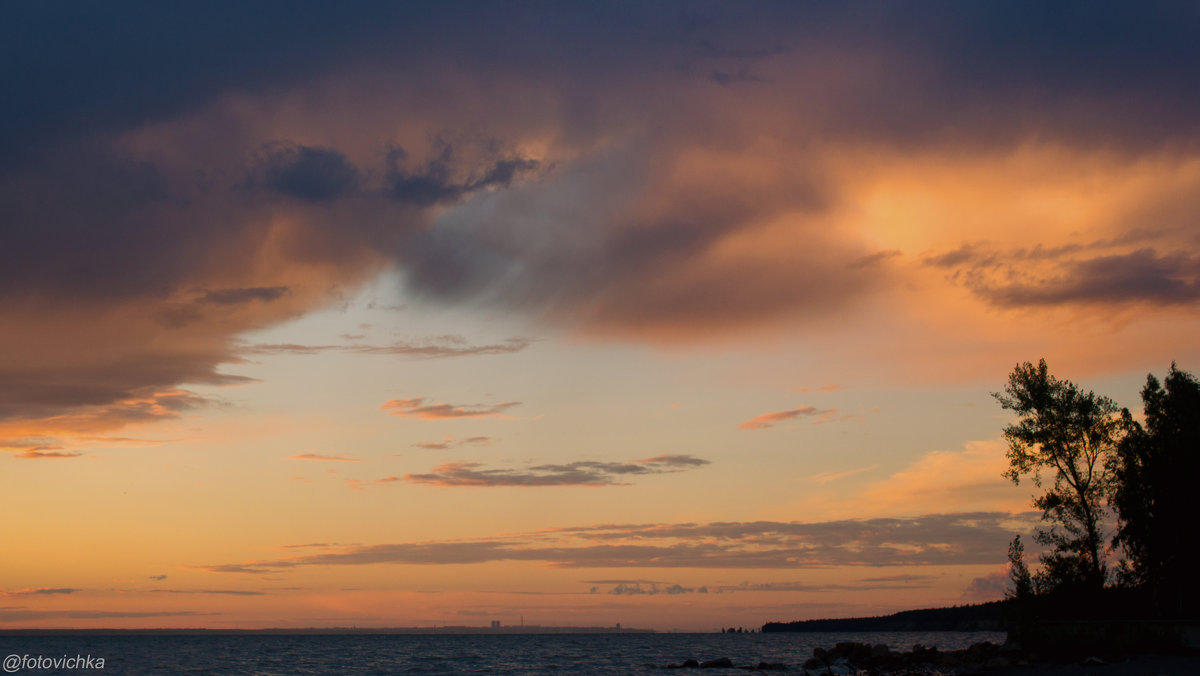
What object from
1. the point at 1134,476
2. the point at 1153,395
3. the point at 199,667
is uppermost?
the point at 1153,395

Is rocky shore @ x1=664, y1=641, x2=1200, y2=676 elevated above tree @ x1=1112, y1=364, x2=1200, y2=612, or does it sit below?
below

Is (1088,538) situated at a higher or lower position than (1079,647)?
higher

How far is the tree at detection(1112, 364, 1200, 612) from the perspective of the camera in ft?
172

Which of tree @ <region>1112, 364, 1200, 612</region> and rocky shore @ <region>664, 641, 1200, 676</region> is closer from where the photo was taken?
rocky shore @ <region>664, 641, 1200, 676</region>

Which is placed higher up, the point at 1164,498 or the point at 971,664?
the point at 1164,498

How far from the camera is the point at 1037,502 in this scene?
5466 centimetres

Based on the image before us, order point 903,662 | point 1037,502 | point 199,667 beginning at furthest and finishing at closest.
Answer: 1. point 199,667
2. point 903,662
3. point 1037,502

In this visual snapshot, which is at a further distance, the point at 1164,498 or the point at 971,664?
the point at 971,664

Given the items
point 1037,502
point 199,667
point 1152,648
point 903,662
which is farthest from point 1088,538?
point 199,667

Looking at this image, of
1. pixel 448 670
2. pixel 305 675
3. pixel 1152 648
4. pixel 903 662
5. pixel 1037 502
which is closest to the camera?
pixel 1152 648

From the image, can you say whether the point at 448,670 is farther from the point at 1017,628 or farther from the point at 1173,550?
the point at 1173,550

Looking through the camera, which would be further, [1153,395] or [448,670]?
[448,670]

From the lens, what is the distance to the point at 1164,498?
5353 cm

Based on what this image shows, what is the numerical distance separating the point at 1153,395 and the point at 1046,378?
9.74 metres
